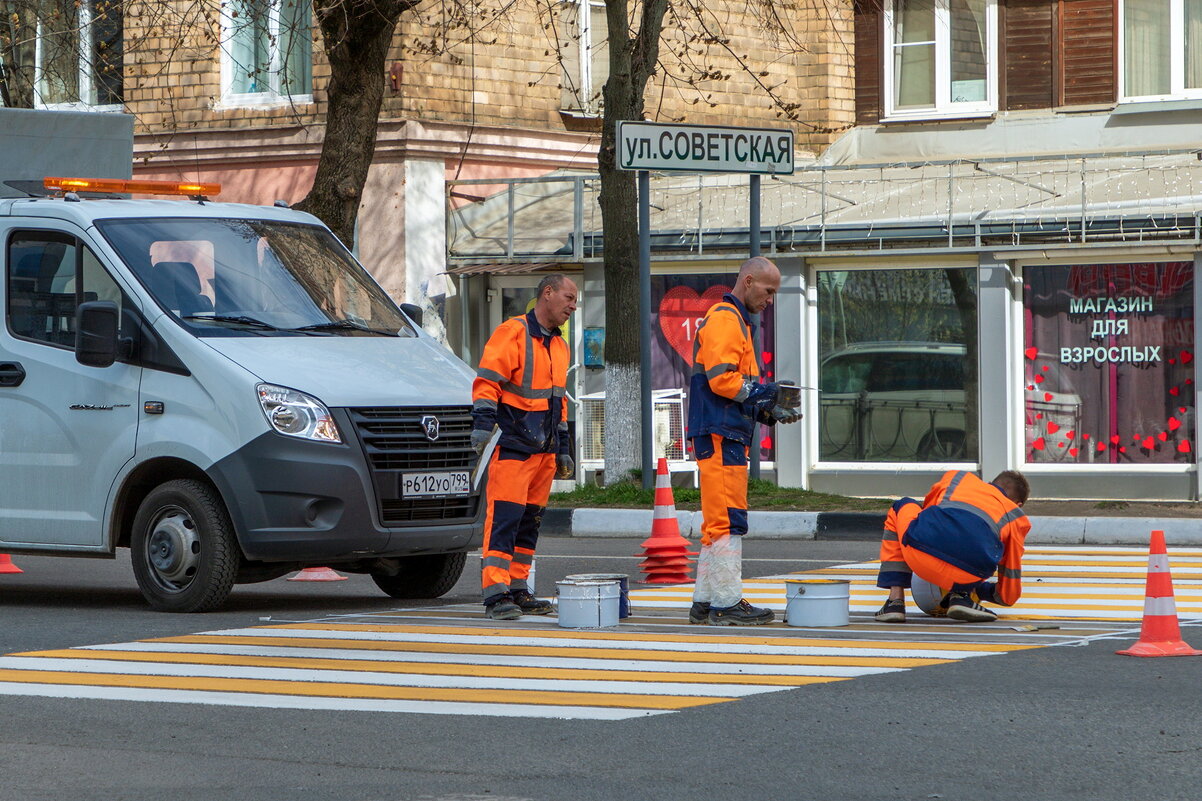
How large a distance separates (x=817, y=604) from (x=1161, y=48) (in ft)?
44.2

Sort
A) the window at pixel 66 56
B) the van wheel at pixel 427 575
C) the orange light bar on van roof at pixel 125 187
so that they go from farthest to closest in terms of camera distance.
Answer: the window at pixel 66 56
the orange light bar on van roof at pixel 125 187
the van wheel at pixel 427 575

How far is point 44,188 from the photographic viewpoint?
476 inches

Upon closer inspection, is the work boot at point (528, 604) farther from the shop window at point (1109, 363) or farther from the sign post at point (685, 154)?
the shop window at point (1109, 363)

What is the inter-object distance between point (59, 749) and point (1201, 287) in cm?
1451

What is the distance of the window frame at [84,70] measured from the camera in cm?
2353

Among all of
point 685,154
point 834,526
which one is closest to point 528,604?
point 834,526

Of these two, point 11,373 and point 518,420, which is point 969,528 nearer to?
point 518,420

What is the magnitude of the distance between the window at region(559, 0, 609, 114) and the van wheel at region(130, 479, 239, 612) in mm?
13224

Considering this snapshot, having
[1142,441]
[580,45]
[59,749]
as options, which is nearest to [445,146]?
[580,45]

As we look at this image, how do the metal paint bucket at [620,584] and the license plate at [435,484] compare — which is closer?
the metal paint bucket at [620,584]

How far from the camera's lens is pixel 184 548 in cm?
1045

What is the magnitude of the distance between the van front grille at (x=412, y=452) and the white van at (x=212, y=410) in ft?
0.03

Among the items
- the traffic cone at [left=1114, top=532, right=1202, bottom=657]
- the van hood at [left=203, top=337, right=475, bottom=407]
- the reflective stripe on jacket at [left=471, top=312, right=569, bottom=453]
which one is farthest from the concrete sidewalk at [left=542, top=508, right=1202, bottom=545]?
the traffic cone at [left=1114, top=532, right=1202, bottom=657]

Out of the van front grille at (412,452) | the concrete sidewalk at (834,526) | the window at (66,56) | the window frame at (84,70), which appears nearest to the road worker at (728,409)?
the van front grille at (412,452)
